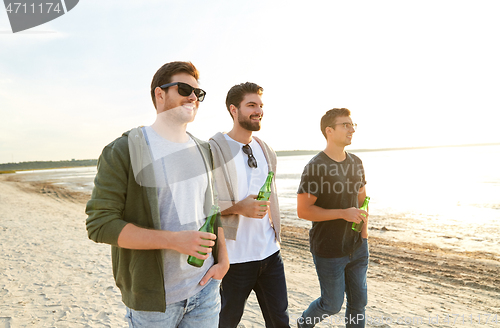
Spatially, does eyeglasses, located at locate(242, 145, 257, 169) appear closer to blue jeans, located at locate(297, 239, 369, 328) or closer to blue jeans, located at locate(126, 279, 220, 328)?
blue jeans, located at locate(297, 239, 369, 328)

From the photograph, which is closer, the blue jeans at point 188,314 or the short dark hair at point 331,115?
the blue jeans at point 188,314

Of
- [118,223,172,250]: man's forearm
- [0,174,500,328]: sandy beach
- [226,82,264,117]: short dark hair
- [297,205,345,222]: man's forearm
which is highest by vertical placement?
[226,82,264,117]: short dark hair

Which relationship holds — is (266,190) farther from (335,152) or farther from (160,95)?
(160,95)

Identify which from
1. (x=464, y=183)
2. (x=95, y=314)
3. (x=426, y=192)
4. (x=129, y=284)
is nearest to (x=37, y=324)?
(x=95, y=314)

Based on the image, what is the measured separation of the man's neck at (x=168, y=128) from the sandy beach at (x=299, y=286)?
326cm

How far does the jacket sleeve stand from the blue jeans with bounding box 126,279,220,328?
0.48 metres

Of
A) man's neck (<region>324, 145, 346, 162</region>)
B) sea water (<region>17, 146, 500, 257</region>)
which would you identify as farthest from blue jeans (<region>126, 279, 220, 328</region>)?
sea water (<region>17, 146, 500, 257</region>)

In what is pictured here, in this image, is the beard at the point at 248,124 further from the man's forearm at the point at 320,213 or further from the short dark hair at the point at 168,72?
the short dark hair at the point at 168,72

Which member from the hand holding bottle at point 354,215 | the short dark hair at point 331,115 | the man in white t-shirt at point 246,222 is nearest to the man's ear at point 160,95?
the man in white t-shirt at point 246,222

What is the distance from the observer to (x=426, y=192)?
1625cm

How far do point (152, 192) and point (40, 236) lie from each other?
988cm

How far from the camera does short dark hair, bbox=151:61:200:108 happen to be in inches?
75.0

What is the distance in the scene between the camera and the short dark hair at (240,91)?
3.19 metres

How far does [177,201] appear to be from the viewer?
1775 mm
